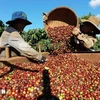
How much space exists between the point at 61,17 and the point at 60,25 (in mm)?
342

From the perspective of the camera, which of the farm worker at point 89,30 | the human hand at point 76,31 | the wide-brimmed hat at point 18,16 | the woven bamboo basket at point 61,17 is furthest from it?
the woven bamboo basket at point 61,17

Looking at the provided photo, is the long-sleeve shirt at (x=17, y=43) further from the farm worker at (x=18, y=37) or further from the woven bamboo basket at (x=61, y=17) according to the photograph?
the woven bamboo basket at (x=61, y=17)

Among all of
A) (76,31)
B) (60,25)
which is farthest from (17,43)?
(60,25)

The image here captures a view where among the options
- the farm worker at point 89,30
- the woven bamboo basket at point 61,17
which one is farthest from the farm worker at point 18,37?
the farm worker at point 89,30

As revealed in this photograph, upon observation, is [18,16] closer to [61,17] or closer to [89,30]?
[61,17]

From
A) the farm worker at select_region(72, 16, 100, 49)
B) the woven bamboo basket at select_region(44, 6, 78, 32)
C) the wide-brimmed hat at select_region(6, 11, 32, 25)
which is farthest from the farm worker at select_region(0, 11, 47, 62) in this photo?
the farm worker at select_region(72, 16, 100, 49)

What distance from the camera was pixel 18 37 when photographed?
553 centimetres

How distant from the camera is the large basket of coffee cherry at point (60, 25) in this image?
8680mm

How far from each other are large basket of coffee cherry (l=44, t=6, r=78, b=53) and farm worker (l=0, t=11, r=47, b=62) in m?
3.07

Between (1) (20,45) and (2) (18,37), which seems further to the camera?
(2) (18,37)

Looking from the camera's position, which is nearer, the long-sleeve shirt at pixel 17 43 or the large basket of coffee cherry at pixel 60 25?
the long-sleeve shirt at pixel 17 43

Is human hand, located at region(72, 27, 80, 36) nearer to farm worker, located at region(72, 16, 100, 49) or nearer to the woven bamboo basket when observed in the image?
farm worker, located at region(72, 16, 100, 49)

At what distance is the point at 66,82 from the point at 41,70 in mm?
716

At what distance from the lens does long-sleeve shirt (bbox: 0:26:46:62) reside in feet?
17.9
